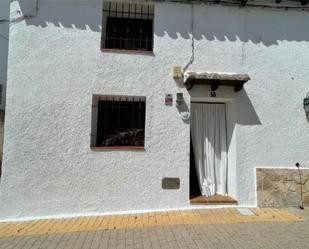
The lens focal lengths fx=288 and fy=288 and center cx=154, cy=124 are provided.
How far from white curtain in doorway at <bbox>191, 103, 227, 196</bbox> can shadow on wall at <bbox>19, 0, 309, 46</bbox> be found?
1918 mm

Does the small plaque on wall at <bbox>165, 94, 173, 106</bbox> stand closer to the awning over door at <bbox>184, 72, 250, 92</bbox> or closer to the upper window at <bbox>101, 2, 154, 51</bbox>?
the awning over door at <bbox>184, 72, 250, 92</bbox>

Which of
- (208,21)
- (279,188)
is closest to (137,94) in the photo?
(208,21)

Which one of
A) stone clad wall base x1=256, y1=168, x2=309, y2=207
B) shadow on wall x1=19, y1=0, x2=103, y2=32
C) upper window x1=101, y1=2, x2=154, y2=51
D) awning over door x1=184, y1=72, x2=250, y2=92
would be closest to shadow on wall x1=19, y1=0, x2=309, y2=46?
shadow on wall x1=19, y1=0, x2=103, y2=32

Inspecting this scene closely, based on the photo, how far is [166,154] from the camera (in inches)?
271

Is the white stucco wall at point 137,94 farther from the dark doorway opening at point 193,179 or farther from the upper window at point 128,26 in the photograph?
the dark doorway opening at point 193,179

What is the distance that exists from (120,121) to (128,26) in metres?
2.56

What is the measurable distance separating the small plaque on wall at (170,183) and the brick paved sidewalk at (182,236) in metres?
1.11

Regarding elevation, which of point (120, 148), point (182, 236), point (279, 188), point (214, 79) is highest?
point (214, 79)

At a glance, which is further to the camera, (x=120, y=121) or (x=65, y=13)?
(x=120, y=121)

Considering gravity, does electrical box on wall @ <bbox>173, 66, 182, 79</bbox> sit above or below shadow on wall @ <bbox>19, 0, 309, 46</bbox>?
below

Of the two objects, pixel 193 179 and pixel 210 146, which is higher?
pixel 210 146

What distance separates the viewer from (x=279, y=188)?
707 cm

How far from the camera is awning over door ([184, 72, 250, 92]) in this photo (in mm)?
6770

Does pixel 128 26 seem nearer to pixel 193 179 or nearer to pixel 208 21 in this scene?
pixel 208 21
